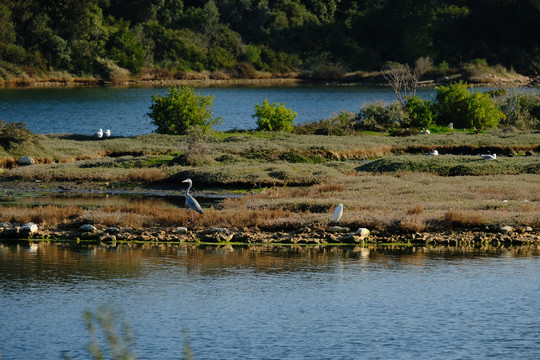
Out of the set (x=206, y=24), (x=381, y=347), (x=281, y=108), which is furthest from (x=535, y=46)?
(x=381, y=347)

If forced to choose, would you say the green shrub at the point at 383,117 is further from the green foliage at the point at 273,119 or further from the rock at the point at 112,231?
the rock at the point at 112,231

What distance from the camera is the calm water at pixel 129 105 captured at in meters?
77.1

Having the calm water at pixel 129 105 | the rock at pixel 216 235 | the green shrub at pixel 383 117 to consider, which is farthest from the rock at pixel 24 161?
the green shrub at pixel 383 117

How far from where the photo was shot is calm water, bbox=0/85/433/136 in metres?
77.1

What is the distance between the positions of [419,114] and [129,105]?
43009mm

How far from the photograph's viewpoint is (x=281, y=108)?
6084 cm

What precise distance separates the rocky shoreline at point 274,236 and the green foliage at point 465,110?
35643 millimetres

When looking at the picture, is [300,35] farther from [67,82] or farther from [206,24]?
[67,82]

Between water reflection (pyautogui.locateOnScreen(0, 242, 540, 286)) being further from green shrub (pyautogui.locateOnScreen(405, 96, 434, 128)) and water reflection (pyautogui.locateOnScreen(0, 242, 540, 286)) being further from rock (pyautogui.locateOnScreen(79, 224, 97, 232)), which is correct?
green shrub (pyautogui.locateOnScreen(405, 96, 434, 128))

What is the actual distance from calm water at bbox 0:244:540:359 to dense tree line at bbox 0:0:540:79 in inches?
4496

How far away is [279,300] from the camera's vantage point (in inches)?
856

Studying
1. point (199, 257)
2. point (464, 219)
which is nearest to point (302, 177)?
point (464, 219)

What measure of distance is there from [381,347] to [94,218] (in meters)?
13.9

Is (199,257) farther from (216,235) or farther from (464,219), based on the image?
(464,219)
